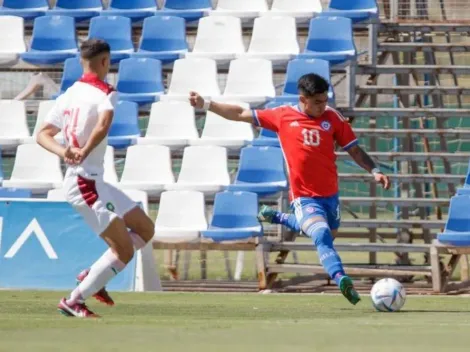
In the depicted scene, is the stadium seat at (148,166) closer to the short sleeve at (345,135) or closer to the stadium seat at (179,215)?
the stadium seat at (179,215)

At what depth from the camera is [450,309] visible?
11922 mm

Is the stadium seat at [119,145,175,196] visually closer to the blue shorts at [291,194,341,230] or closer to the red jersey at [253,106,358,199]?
the red jersey at [253,106,358,199]

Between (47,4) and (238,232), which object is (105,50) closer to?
(238,232)

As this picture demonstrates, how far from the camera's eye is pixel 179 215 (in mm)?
16859

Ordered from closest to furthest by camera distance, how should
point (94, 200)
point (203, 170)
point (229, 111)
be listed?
point (94, 200) → point (229, 111) → point (203, 170)

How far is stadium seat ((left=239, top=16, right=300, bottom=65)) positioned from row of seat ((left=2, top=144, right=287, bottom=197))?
2069 mm

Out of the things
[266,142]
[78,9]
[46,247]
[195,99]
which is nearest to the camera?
[195,99]

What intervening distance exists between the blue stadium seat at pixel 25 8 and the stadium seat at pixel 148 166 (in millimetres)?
4084

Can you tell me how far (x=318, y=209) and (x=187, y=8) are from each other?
8576 millimetres

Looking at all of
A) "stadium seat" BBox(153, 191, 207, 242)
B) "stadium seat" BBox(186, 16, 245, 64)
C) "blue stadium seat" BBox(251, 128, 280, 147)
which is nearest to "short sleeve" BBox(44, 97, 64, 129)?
"stadium seat" BBox(153, 191, 207, 242)

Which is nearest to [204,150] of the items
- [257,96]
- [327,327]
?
[257,96]

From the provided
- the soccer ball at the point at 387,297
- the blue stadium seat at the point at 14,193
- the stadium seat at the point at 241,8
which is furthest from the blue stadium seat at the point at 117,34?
the soccer ball at the point at 387,297

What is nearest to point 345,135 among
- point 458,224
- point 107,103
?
point 107,103

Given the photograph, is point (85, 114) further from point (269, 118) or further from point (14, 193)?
point (14, 193)
